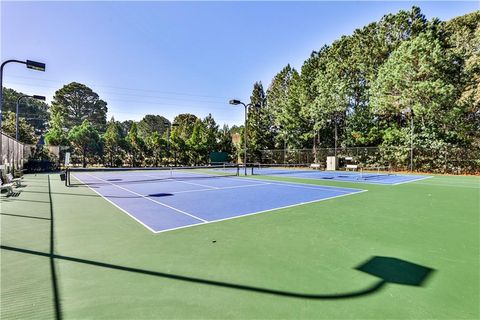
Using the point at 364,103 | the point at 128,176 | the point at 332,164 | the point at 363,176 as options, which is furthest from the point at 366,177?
the point at 128,176

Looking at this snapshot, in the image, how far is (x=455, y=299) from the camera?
9.43ft

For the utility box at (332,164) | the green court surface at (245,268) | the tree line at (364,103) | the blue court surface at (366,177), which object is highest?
the tree line at (364,103)

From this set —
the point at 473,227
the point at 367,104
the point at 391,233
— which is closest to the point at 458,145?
the point at 367,104

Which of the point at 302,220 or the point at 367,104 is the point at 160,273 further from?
the point at 367,104

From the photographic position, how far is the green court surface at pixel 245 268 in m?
2.71

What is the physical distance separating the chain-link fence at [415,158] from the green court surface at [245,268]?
20.1 meters

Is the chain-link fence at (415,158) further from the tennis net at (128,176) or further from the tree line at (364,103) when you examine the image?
the tennis net at (128,176)

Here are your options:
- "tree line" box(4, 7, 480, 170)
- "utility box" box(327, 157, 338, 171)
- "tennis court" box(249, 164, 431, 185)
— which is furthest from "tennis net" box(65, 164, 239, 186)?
"utility box" box(327, 157, 338, 171)

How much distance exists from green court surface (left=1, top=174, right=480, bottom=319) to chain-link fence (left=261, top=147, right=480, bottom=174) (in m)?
20.1

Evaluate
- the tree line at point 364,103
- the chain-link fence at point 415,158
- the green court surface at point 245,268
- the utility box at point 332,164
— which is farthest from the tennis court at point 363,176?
the green court surface at point 245,268

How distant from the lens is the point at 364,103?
2998cm

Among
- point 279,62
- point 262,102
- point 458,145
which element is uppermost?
point 279,62

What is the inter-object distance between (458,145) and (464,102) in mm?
3638

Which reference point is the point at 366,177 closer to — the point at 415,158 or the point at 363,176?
the point at 363,176
